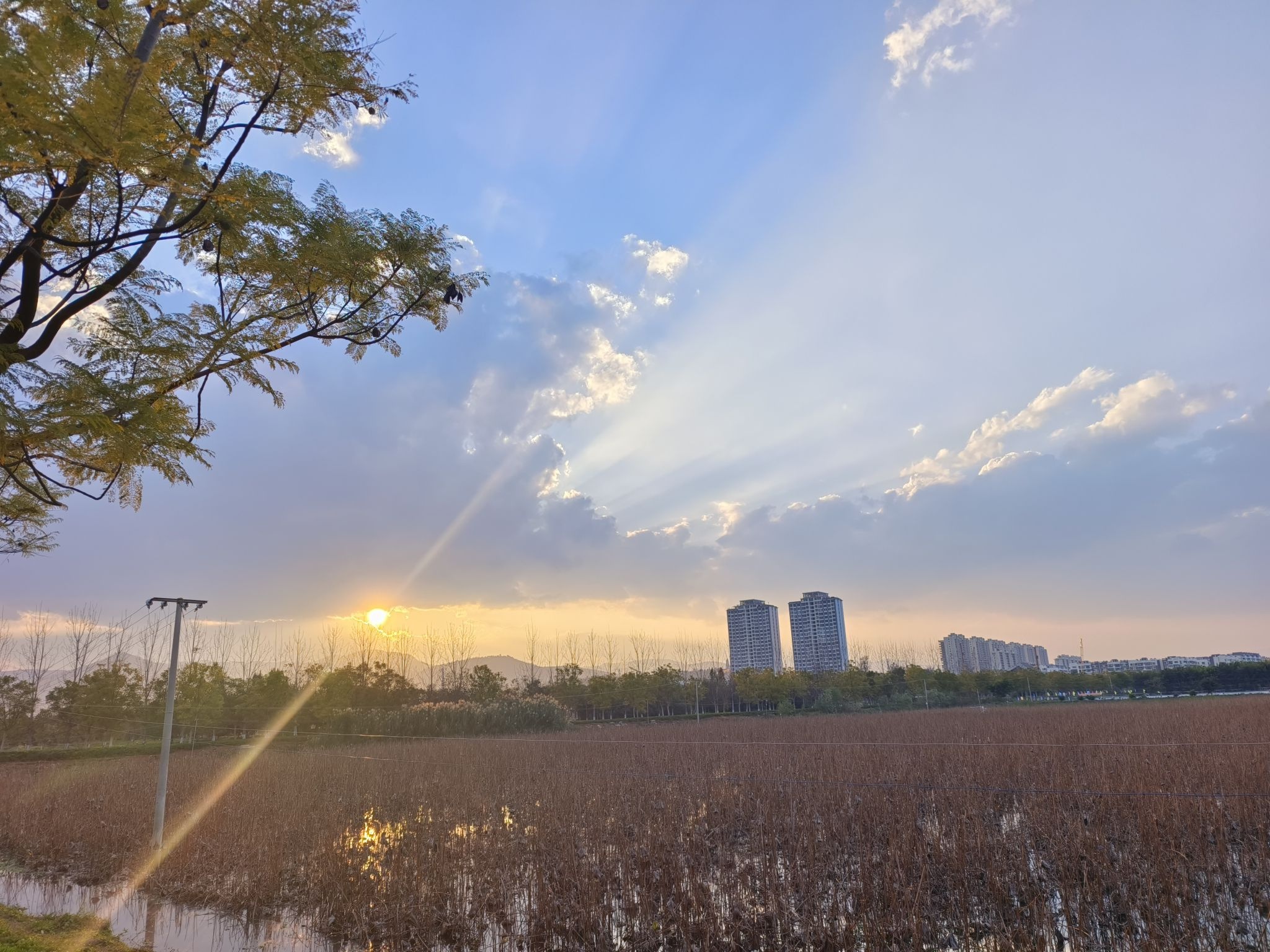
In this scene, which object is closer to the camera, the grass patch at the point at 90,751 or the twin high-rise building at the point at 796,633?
A: the grass patch at the point at 90,751

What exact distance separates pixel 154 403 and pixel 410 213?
1.89m

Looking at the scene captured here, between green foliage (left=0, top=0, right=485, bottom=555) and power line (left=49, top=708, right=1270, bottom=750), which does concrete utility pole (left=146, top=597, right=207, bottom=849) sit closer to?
green foliage (left=0, top=0, right=485, bottom=555)

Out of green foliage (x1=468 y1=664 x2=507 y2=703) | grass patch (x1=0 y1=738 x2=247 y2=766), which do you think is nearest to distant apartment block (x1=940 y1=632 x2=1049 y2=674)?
green foliage (x1=468 y1=664 x2=507 y2=703)

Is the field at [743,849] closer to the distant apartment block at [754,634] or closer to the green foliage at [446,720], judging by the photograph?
the green foliage at [446,720]

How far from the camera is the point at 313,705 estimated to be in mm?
27922

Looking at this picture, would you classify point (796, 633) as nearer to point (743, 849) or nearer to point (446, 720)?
point (446, 720)

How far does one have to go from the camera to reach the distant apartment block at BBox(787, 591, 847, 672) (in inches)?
3120

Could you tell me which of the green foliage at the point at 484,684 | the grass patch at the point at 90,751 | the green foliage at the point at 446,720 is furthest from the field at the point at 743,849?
the green foliage at the point at 484,684

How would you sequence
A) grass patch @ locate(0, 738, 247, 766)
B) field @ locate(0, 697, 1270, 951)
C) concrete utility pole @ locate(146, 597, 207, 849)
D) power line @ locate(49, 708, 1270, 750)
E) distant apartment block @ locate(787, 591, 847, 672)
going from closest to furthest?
1. field @ locate(0, 697, 1270, 951)
2. concrete utility pole @ locate(146, 597, 207, 849)
3. power line @ locate(49, 708, 1270, 750)
4. grass patch @ locate(0, 738, 247, 766)
5. distant apartment block @ locate(787, 591, 847, 672)

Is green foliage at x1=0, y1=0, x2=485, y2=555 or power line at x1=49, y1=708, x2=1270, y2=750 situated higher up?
green foliage at x1=0, y1=0, x2=485, y2=555

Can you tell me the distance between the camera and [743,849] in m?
7.84

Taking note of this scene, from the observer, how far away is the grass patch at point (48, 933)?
4.83 meters

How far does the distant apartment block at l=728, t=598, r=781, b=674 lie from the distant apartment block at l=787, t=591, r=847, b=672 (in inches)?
94.8

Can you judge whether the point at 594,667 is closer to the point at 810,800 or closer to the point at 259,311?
the point at 810,800
